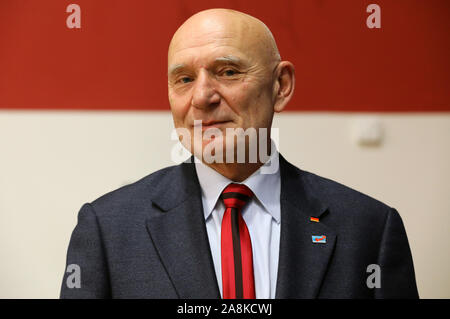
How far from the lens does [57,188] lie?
2.00 metres

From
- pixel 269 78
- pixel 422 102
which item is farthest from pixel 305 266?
pixel 422 102

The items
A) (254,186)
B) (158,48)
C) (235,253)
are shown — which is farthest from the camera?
(158,48)

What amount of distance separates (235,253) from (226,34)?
1.89 feet

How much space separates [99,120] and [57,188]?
31 cm

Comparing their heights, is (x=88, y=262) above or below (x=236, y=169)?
below

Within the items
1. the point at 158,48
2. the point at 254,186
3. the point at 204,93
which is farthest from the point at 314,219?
the point at 158,48

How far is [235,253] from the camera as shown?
1.32 metres

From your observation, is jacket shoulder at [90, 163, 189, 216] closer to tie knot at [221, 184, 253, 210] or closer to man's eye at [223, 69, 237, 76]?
tie knot at [221, 184, 253, 210]

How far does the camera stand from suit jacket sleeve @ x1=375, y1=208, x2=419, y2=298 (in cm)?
146

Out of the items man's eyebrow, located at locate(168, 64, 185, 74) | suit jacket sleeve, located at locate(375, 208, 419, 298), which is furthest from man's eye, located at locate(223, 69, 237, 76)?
suit jacket sleeve, located at locate(375, 208, 419, 298)

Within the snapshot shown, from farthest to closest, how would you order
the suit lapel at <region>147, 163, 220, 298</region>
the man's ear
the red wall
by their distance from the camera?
the red wall
the man's ear
the suit lapel at <region>147, 163, 220, 298</region>

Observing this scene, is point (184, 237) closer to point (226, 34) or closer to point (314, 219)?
point (314, 219)

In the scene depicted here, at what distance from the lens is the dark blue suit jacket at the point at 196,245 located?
1312 millimetres

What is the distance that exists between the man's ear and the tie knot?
0.27 m
